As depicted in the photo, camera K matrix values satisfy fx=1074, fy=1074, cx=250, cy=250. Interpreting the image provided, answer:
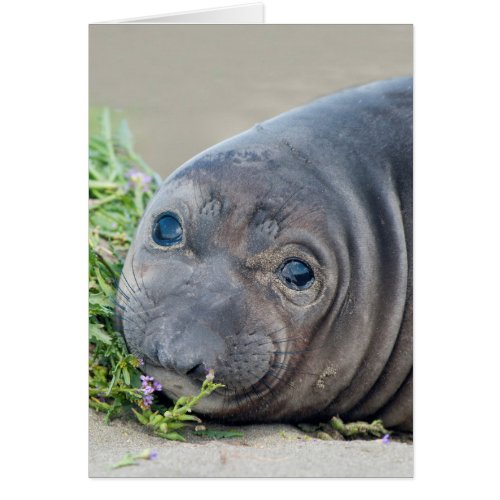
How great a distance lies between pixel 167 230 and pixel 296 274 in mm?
689

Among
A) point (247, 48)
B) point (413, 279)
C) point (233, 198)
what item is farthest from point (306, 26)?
point (413, 279)

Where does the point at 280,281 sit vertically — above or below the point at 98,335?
above

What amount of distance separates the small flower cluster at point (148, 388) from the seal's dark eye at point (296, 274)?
789mm

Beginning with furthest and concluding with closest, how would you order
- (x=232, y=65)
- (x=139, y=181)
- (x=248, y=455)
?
(x=139, y=181), (x=232, y=65), (x=248, y=455)

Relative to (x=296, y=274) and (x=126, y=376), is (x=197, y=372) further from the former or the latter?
(x=296, y=274)

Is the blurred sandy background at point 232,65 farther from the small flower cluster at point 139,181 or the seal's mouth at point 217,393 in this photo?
the seal's mouth at point 217,393

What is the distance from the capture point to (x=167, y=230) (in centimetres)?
535

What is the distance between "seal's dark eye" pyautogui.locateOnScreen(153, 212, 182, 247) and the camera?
17.4ft

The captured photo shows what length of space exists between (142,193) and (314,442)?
7.59ft

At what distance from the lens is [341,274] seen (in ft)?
17.5

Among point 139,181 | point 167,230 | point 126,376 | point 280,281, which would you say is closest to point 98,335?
point 126,376

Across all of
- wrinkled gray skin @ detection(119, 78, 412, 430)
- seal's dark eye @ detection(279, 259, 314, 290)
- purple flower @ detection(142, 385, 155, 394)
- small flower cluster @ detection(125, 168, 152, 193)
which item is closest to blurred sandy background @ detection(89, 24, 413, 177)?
wrinkled gray skin @ detection(119, 78, 412, 430)

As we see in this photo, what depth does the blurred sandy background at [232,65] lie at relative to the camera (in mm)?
5488

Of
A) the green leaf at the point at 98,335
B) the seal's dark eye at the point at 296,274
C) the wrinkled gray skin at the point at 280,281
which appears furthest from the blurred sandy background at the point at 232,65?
the green leaf at the point at 98,335
